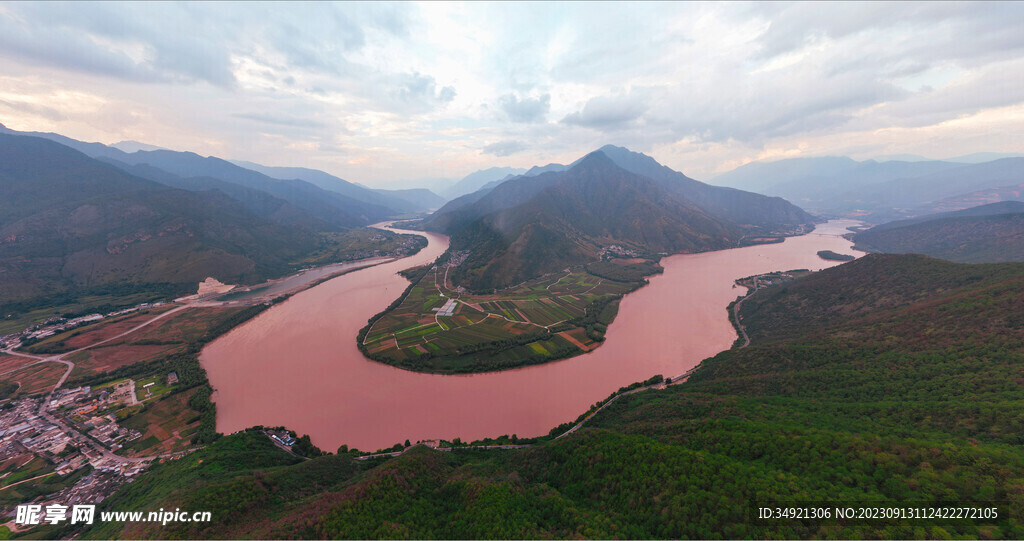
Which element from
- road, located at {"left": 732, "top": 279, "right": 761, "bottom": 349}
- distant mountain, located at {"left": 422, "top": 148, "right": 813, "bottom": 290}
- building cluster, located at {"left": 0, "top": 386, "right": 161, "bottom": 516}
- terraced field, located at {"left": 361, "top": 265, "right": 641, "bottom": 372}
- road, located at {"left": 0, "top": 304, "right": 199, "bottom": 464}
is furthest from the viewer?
distant mountain, located at {"left": 422, "top": 148, "right": 813, "bottom": 290}

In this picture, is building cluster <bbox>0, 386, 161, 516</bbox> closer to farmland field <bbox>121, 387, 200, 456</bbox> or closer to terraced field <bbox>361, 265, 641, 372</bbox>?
farmland field <bbox>121, 387, 200, 456</bbox>

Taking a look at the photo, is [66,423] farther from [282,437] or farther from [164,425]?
[282,437]

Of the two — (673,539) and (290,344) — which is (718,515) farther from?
(290,344)

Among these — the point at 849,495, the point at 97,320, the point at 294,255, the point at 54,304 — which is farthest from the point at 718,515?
the point at 294,255

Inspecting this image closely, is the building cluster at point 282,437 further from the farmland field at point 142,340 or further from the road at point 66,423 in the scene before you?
the farmland field at point 142,340

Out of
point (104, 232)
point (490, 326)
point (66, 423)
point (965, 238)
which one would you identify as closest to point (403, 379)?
point (490, 326)

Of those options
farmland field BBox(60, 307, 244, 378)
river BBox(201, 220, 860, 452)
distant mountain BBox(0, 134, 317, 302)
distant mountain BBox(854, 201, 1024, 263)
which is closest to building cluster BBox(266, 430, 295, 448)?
river BBox(201, 220, 860, 452)
